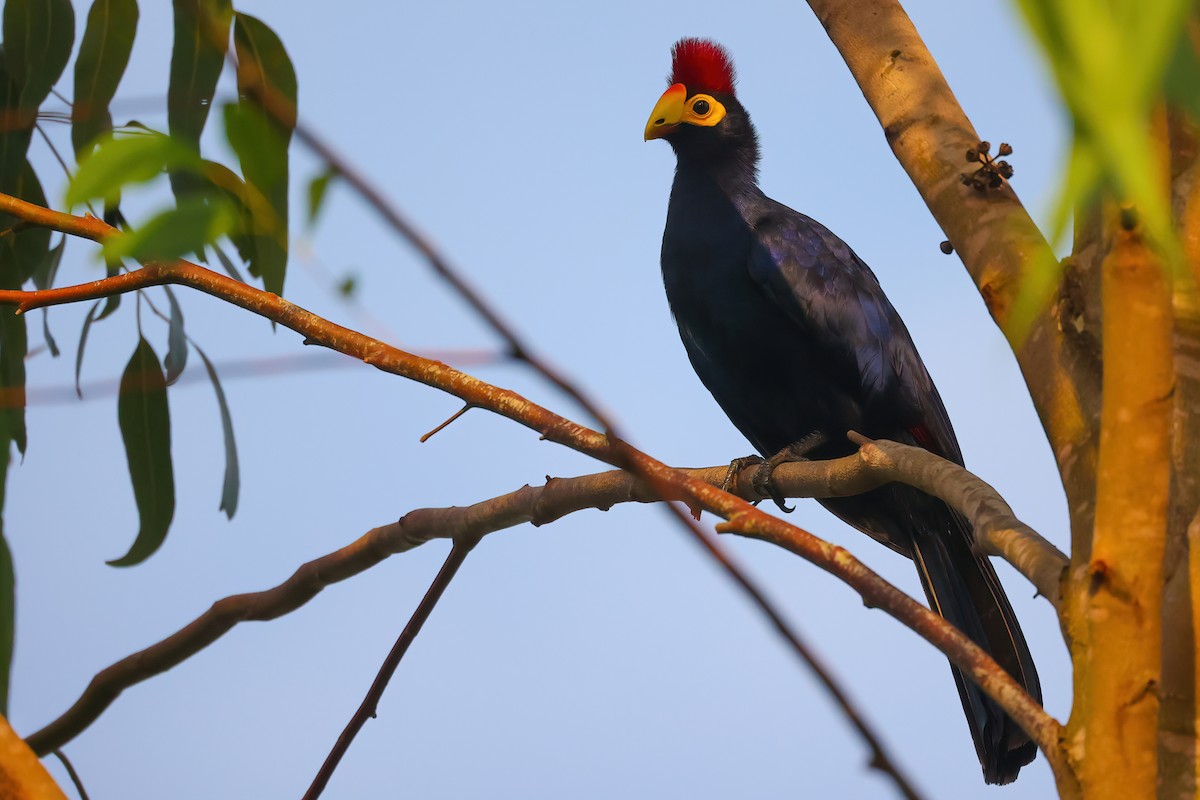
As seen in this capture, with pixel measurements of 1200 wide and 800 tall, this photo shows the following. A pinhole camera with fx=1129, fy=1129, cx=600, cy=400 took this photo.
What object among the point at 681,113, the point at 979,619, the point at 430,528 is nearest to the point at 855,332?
the point at 979,619

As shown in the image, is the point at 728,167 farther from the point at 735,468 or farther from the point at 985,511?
the point at 985,511

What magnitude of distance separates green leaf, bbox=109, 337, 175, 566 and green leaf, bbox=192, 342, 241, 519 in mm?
84

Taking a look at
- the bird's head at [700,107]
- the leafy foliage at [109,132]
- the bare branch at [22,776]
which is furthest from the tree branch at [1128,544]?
the bird's head at [700,107]

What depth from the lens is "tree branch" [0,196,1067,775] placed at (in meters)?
0.58

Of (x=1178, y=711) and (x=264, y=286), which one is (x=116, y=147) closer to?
(x=1178, y=711)

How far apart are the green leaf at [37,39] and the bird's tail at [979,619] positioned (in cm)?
130

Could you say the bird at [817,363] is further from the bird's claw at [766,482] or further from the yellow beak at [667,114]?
the yellow beak at [667,114]

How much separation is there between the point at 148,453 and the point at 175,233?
3.57ft

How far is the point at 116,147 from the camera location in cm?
43

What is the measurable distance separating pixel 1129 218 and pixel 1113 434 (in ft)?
0.35

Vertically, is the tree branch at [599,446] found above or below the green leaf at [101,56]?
below

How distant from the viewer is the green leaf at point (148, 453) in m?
1.40

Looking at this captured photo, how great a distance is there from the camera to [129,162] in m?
0.43

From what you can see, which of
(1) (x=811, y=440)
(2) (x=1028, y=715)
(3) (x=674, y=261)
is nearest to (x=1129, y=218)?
(2) (x=1028, y=715)
